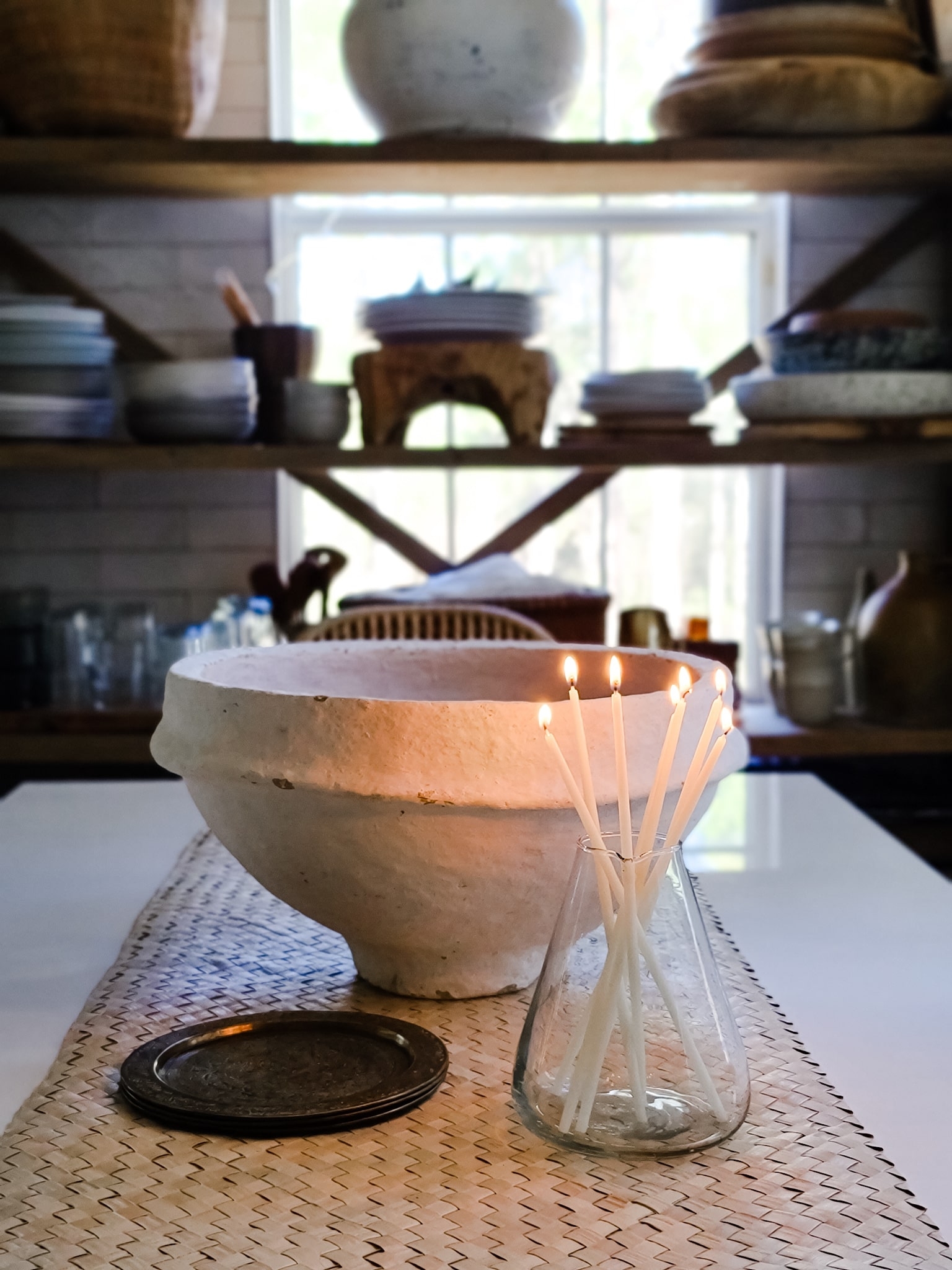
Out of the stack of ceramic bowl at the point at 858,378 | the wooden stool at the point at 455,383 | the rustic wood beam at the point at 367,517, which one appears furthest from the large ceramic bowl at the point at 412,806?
the rustic wood beam at the point at 367,517

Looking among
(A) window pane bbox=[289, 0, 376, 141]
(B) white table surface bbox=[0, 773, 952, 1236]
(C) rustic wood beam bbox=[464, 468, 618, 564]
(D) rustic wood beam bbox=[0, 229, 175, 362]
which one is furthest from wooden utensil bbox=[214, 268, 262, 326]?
(B) white table surface bbox=[0, 773, 952, 1236]

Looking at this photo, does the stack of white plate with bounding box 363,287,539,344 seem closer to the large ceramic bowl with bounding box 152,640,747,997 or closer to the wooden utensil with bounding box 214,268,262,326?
the wooden utensil with bounding box 214,268,262,326

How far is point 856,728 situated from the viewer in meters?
2.39

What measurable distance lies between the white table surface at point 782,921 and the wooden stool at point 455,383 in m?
1.00

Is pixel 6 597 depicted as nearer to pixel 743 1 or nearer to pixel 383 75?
pixel 383 75

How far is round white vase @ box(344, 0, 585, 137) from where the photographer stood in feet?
6.98

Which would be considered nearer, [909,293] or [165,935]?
[165,935]

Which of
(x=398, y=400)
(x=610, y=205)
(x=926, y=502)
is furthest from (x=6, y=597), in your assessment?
(x=926, y=502)

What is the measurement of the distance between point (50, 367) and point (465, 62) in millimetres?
818

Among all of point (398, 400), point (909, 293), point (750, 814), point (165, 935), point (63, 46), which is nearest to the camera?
point (165, 935)

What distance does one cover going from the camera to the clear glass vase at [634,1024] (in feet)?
1.94

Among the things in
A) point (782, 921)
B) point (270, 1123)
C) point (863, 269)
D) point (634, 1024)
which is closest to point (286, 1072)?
point (270, 1123)

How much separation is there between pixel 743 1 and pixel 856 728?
47.3 inches

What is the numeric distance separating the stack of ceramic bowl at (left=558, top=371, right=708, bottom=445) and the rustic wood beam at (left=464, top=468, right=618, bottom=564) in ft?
1.11
